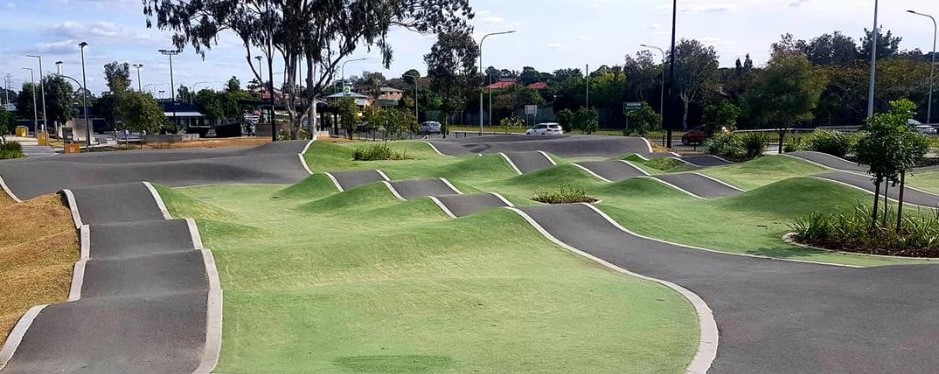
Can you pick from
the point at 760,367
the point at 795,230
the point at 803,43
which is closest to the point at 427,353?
the point at 760,367

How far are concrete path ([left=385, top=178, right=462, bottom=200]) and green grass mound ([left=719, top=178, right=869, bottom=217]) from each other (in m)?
7.67

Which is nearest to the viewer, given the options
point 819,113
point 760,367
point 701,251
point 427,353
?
point 760,367

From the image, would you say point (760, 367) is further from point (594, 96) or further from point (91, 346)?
point (594, 96)

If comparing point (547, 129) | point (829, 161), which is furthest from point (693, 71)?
point (829, 161)

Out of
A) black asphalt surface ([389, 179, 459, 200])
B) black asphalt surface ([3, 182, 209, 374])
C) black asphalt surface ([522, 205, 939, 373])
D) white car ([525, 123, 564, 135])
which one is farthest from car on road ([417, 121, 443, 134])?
black asphalt surface ([522, 205, 939, 373])

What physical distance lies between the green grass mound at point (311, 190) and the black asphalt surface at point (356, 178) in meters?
0.44

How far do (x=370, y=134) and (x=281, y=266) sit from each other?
169 ft

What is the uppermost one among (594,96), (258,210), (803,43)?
(803,43)

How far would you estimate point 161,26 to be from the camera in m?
46.1

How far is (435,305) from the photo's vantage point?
27.6ft

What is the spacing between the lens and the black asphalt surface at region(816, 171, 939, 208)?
58.1ft

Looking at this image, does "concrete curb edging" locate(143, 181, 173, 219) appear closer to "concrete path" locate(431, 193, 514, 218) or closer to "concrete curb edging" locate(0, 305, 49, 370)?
"concrete path" locate(431, 193, 514, 218)

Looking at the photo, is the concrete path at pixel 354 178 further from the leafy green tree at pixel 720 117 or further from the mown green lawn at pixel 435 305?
the leafy green tree at pixel 720 117

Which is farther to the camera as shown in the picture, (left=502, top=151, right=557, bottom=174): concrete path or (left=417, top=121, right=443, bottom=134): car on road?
(left=417, top=121, right=443, bottom=134): car on road
